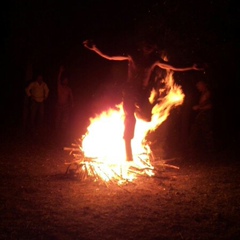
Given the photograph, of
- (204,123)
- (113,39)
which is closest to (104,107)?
(113,39)

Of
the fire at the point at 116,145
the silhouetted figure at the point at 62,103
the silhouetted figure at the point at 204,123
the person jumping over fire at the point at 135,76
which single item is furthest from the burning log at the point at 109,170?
the silhouetted figure at the point at 62,103

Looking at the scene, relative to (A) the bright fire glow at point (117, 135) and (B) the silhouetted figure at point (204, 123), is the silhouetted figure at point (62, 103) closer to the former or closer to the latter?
(A) the bright fire glow at point (117, 135)

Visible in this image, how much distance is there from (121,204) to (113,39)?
7074mm

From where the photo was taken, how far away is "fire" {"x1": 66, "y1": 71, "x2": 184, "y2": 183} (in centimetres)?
734

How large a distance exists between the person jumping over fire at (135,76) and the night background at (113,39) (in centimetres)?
86

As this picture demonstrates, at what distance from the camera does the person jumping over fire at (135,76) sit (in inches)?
287

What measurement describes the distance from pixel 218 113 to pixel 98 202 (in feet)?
22.7

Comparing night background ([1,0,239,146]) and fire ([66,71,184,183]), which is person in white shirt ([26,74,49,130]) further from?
fire ([66,71,184,183])

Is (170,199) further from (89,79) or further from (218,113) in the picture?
(89,79)

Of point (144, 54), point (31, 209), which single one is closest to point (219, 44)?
point (144, 54)

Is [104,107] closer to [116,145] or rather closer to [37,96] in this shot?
[37,96]

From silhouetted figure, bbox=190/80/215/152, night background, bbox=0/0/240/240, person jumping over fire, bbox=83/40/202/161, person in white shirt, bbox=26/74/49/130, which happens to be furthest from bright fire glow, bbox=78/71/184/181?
person in white shirt, bbox=26/74/49/130

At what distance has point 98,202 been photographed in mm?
5930

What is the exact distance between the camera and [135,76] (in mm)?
7434
